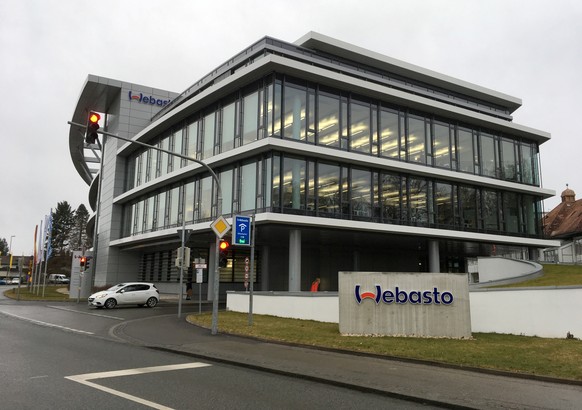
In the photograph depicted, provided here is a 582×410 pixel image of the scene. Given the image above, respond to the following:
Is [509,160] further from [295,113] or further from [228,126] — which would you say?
[228,126]

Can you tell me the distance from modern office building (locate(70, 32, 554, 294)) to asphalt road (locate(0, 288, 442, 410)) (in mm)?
15256

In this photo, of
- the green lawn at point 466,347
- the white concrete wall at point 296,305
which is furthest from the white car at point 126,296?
the green lawn at point 466,347

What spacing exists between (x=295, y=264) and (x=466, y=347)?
1531 cm

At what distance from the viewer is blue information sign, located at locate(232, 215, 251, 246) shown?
1662 cm

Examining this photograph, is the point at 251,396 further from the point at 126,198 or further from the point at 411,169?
the point at 126,198

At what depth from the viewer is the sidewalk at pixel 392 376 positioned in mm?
7039

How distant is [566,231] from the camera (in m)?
51.2

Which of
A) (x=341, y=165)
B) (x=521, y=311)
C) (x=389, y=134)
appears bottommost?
(x=521, y=311)

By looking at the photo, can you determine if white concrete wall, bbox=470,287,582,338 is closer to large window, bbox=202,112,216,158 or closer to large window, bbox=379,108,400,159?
large window, bbox=379,108,400,159

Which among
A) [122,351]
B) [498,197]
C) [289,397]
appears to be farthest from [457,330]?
[498,197]

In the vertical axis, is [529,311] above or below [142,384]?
above

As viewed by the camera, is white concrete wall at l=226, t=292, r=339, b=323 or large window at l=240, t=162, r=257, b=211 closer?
white concrete wall at l=226, t=292, r=339, b=323

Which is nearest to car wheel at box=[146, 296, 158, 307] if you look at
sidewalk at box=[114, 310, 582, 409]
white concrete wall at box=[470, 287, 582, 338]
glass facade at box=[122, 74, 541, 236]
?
glass facade at box=[122, 74, 541, 236]

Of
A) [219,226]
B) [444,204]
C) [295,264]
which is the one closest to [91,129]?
[219,226]
